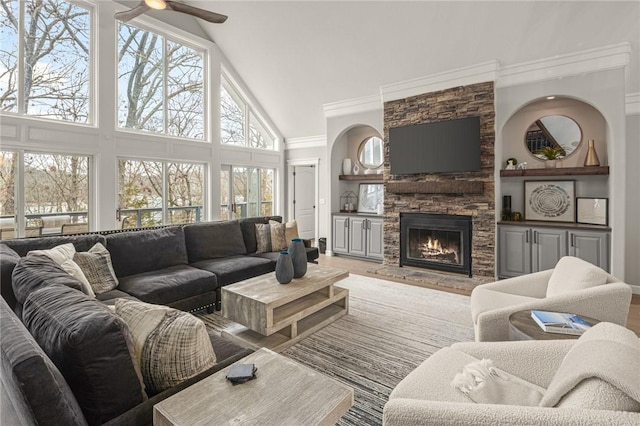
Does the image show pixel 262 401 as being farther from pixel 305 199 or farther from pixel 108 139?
pixel 305 199

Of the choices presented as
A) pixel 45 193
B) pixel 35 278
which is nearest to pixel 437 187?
pixel 35 278

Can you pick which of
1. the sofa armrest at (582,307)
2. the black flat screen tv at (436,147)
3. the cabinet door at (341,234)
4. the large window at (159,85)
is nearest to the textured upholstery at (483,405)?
the sofa armrest at (582,307)

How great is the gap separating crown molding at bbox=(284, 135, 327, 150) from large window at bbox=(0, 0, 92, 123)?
412 centimetres

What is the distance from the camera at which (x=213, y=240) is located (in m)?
4.36

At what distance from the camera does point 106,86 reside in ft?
16.8

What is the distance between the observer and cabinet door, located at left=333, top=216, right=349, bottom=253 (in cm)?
665

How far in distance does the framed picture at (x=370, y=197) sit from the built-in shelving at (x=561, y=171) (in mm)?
2306

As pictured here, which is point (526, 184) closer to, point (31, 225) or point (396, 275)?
point (396, 275)

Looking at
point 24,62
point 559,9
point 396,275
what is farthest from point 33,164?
point 559,9

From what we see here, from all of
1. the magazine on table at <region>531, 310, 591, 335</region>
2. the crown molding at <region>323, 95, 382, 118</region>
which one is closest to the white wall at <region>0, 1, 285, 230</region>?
the crown molding at <region>323, 95, 382, 118</region>

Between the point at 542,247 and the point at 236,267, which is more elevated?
the point at 542,247

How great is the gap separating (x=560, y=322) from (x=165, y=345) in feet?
6.91

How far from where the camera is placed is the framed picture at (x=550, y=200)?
4.69 meters

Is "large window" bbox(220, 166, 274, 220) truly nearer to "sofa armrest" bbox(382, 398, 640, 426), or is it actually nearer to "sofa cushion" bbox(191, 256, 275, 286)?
"sofa cushion" bbox(191, 256, 275, 286)
